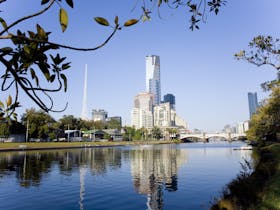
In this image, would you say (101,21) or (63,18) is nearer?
(63,18)

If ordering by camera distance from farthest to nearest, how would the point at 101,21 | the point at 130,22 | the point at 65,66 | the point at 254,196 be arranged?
1. the point at 254,196
2. the point at 65,66
3. the point at 130,22
4. the point at 101,21

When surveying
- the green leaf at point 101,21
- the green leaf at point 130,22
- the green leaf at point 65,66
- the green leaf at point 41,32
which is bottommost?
the green leaf at point 65,66

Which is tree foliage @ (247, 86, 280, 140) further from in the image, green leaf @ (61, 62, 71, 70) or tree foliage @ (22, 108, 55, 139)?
tree foliage @ (22, 108, 55, 139)

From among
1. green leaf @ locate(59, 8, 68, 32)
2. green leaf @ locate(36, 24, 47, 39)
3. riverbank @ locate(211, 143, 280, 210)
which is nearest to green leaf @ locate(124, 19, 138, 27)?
green leaf @ locate(59, 8, 68, 32)

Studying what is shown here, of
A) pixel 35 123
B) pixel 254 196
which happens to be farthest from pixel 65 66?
pixel 35 123

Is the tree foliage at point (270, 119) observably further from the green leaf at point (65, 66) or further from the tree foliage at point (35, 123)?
the tree foliage at point (35, 123)

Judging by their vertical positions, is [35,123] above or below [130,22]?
above

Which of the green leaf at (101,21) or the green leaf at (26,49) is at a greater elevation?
the green leaf at (101,21)

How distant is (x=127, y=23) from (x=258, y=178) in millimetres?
17964

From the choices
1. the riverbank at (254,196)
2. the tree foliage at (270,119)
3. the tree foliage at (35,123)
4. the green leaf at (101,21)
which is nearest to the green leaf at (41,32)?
the green leaf at (101,21)

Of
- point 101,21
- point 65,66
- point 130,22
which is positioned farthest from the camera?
point 65,66

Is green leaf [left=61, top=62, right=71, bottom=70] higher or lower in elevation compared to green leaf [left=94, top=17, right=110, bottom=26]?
lower

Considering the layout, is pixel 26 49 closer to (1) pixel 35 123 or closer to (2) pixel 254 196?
(2) pixel 254 196

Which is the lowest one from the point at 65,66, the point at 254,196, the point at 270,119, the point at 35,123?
the point at 254,196
